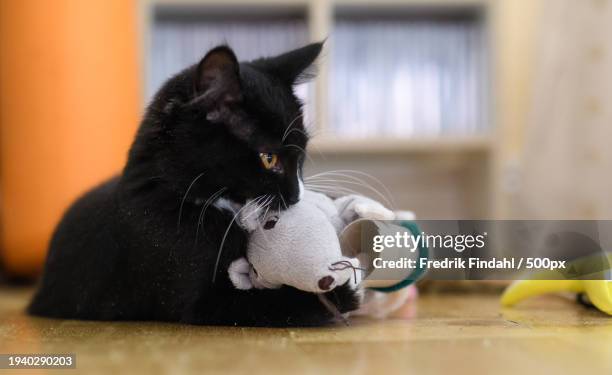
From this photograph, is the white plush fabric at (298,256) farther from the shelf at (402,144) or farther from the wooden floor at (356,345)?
the shelf at (402,144)

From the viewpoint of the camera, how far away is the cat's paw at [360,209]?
111 cm

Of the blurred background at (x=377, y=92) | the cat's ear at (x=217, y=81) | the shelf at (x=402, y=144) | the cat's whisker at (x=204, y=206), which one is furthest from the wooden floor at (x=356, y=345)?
the shelf at (x=402, y=144)

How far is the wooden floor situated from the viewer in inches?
32.0

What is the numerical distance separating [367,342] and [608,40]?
1.39 metres

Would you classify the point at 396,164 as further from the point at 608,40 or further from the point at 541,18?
the point at 608,40

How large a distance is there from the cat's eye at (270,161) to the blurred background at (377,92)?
88 centimetres

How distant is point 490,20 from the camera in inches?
109

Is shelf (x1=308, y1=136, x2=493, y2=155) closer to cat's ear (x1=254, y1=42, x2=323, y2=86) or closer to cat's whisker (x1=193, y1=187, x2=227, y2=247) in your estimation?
cat's ear (x1=254, y1=42, x2=323, y2=86)

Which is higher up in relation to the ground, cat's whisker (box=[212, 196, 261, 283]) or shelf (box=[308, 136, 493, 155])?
cat's whisker (box=[212, 196, 261, 283])

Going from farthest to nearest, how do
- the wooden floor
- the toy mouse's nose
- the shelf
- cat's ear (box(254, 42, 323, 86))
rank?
the shelf, cat's ear (box(254, 42, 323, 86)), the toy mouse's nose, the wooden floor

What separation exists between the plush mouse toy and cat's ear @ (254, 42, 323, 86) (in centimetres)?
22

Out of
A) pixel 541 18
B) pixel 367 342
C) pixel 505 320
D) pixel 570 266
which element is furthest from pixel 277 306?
pixel 541 18

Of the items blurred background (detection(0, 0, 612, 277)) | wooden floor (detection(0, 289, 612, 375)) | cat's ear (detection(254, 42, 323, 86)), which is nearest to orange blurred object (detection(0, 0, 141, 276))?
blurred background (detection(0, 0, 612, 277))

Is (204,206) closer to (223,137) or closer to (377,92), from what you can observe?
(223,137)
